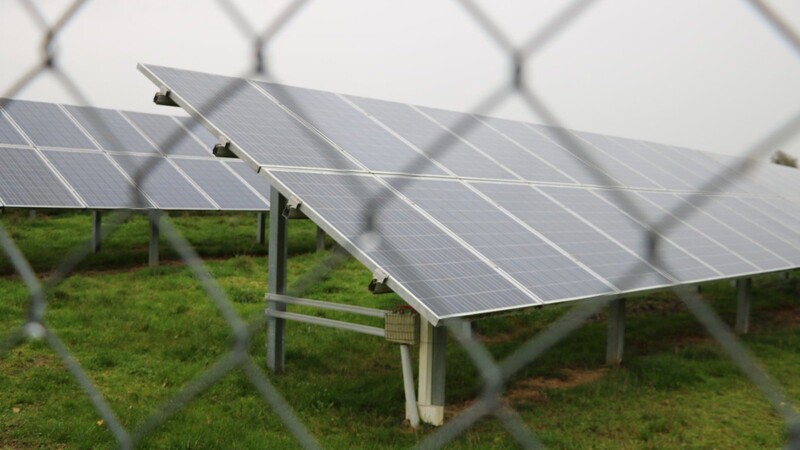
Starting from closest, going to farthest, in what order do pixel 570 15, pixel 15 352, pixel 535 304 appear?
pixel 570 15 < pixel 535 304 < pixel 15 352

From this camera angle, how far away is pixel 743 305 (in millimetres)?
8820

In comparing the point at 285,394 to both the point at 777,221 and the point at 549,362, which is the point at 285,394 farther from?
the point at 777,221

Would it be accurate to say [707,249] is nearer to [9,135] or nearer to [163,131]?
[9,135]

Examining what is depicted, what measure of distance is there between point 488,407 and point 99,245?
34.4 ft

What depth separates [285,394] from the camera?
570cm

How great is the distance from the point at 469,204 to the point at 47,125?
286 inches

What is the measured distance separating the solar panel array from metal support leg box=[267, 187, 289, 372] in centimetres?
72

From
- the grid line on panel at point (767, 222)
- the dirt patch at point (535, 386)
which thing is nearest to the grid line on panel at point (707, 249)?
the grid line on panel at point (767, 222)

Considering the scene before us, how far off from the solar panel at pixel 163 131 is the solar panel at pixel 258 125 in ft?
17.9

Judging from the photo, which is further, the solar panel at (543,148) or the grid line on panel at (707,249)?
the solar panel at (543,148)

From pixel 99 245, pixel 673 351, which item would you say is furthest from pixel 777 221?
pixel 99 245

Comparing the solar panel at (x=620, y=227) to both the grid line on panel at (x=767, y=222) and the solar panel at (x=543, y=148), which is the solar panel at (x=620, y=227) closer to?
the solar panel at (x=543, y=148)

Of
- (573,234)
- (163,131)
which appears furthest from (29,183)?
(573,234)

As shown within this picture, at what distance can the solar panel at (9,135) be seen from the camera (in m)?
9.88
